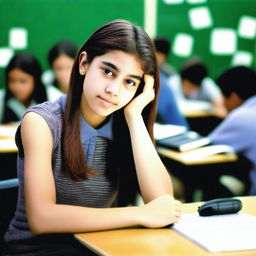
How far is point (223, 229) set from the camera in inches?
59.9

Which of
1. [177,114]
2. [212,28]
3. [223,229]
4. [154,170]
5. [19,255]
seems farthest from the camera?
[212,28]

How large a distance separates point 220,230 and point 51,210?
501 millimetres

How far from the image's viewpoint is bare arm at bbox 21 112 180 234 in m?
1.49

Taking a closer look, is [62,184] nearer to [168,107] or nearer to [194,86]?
[168,107]

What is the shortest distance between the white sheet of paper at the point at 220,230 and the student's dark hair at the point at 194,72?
4266 millimetres

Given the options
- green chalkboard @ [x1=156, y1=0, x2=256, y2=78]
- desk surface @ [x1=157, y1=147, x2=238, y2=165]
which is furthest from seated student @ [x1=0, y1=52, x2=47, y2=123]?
green chalkboard @ [x1=156, y1=0, x2=256, y2=78]

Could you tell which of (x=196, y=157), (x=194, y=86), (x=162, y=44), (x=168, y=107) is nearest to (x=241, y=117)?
(x=196, y=157)

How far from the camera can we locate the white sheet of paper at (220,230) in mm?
1384

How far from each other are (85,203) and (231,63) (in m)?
5.37

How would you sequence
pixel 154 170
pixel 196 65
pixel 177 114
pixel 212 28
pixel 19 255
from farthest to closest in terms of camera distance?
pixel 212 28, pixel 196 65, pixel 177 114, pixel 154 170, pixel 19 255

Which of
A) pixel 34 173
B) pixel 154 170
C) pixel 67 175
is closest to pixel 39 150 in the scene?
pixel 34 173

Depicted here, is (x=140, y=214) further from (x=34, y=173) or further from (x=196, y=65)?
(x=196, y=65)

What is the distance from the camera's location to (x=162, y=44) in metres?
5.93

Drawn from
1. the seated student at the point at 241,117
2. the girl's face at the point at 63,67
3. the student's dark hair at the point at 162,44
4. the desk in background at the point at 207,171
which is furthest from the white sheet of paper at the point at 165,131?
the student's dark hair at the point at 162,44
